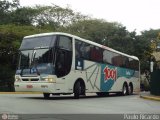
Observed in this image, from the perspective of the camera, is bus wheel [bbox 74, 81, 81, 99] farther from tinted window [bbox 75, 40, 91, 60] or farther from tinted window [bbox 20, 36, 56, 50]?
tinted window [bbox 20, 36, 56, 50]

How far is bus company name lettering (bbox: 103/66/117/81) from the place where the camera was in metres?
25.6

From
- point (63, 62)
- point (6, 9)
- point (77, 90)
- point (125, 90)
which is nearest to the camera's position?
point (63, 62)

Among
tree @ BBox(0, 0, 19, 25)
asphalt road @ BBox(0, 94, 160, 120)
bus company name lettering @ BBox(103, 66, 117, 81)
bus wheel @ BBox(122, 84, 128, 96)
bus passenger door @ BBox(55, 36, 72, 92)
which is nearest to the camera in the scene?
asphalt road @ BBox(0, 94, 160, 120)

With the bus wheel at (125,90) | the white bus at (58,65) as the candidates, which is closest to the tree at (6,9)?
the bus wheel at (125,90)

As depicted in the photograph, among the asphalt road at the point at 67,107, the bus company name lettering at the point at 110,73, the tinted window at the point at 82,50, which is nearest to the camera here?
the asphalt road at the point at 67,107

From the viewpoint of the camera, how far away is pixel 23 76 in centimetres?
1964

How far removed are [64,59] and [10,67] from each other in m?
21.7

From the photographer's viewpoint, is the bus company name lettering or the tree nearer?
the bus company name lettering

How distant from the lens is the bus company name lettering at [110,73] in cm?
2555

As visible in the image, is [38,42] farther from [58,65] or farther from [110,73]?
[110,73]

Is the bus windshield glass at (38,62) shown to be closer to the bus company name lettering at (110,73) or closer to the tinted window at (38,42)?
the tinted window at (38,42)

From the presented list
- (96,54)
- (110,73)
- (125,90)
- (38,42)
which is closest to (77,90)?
(38,42)

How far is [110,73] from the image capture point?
2631cm

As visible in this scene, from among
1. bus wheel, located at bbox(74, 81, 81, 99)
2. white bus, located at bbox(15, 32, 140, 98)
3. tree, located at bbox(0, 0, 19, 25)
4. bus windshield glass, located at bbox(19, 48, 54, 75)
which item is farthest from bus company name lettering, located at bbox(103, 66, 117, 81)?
tree, located at bbox(0, 0, 19, 25)
